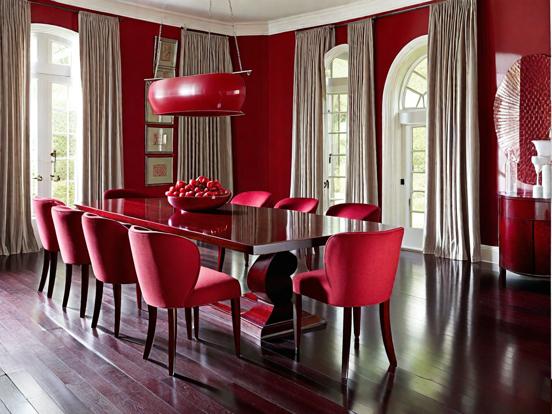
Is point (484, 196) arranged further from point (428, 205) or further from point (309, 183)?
point (309, 183)

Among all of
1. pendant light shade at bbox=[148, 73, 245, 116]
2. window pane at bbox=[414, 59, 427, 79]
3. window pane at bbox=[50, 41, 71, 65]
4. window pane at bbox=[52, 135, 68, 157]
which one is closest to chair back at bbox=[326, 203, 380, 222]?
pendant light shade at bbox=[148, 73, 245, 116]

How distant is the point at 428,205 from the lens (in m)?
6.76

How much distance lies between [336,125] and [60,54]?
3652mm

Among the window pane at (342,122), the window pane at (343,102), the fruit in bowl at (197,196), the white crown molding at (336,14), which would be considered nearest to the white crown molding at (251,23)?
the white crown molding at (336,14)

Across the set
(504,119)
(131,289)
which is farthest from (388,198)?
(131,289)

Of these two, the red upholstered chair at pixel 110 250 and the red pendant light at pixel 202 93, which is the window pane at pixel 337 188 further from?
the red upholstered chair at pixel 110 250

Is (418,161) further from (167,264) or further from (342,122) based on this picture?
(167,264)

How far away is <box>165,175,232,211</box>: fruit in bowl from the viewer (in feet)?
14.9

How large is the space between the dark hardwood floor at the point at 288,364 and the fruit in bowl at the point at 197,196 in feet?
2.84

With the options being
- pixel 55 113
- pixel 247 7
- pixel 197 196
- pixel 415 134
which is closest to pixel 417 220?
pixel 415 134

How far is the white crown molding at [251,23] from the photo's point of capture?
23.3ft

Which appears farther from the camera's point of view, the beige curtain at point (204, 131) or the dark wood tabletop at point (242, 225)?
the beige curtain at point (204, 131)

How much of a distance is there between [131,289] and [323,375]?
250 cm

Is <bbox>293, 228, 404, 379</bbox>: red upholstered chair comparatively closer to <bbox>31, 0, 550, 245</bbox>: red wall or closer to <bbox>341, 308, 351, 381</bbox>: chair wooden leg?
<bbox>341, 308, 351, 381</bbox>: chair wooden leg
